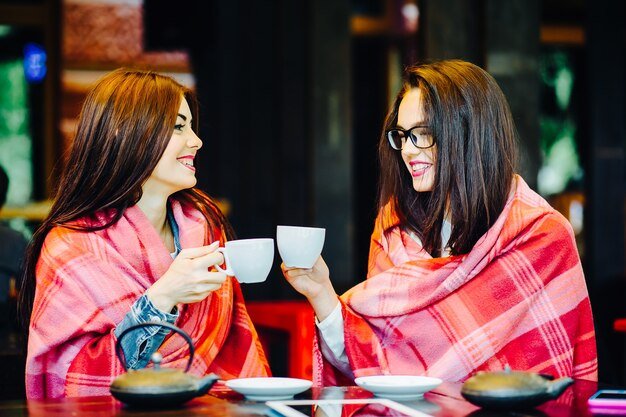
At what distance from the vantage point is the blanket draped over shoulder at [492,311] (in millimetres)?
2297

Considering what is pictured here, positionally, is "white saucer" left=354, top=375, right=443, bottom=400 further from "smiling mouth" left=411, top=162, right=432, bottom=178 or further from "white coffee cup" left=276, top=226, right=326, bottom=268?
"smiling mouth" left=411, top=162, right=432, bottom=178

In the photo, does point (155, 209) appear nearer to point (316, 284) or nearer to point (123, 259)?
point (123, 259)

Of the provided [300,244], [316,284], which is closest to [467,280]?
[316,284]

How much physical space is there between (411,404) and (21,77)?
6.91 m

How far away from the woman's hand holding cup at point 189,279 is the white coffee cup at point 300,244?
5.5 inches

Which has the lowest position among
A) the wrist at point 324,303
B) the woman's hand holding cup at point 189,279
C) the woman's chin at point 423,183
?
the wrist at point 324,303

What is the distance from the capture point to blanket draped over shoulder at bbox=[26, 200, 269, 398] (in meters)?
2.19

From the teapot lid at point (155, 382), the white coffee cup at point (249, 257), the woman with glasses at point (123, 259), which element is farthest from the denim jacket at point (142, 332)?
the teapot lid at point (155, 382)

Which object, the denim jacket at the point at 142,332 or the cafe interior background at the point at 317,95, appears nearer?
the denim jacket at the point at 142,332

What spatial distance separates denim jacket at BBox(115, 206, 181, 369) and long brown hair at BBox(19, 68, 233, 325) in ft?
0.92

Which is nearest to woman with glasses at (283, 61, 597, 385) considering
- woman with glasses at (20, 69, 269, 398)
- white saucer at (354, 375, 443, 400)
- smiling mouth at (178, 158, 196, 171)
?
woman with glasses at (20, 69, 269, 398)

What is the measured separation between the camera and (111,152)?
2.32 meters

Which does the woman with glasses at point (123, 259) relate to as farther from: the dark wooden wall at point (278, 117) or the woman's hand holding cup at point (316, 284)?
the dark wooden wall at point (278, 117)

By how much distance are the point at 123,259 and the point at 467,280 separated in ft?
2.67
